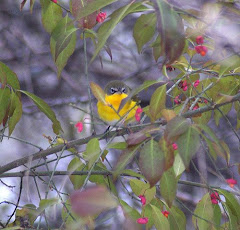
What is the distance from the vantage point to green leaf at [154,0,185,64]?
0.76m

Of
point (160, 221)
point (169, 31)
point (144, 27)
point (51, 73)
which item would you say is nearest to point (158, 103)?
point (144, 27)

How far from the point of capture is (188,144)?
3.05ft

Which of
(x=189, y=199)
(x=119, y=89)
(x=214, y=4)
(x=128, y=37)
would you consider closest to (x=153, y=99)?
(x=214, y=4)

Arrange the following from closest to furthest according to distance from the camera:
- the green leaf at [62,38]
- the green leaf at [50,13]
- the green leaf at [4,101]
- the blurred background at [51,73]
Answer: the green leaf at [62,38] → the green leaf at [4,101] → the green leaf at [50,13] → the blurred background at [51,73]

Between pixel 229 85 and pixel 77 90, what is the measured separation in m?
1.84

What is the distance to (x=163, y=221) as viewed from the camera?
1.31 meters

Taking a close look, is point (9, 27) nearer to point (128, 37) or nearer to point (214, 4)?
point (128, 37)

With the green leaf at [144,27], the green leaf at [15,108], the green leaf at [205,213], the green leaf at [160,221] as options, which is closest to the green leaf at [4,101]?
the green leaf at [15,108]

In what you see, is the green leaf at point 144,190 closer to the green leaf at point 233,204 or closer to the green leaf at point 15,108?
the green leaf at point 233,204

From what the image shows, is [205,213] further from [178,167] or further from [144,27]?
[144,27]

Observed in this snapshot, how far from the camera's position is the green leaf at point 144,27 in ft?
3.85

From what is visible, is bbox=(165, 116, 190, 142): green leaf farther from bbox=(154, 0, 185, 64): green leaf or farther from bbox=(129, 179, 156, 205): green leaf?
bbox=(129, 179, 156, 205): green leaf

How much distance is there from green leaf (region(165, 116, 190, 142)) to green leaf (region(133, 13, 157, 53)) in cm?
29

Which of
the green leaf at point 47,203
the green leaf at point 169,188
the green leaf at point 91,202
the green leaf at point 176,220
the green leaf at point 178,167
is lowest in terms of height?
the green leaf at point 176,220
